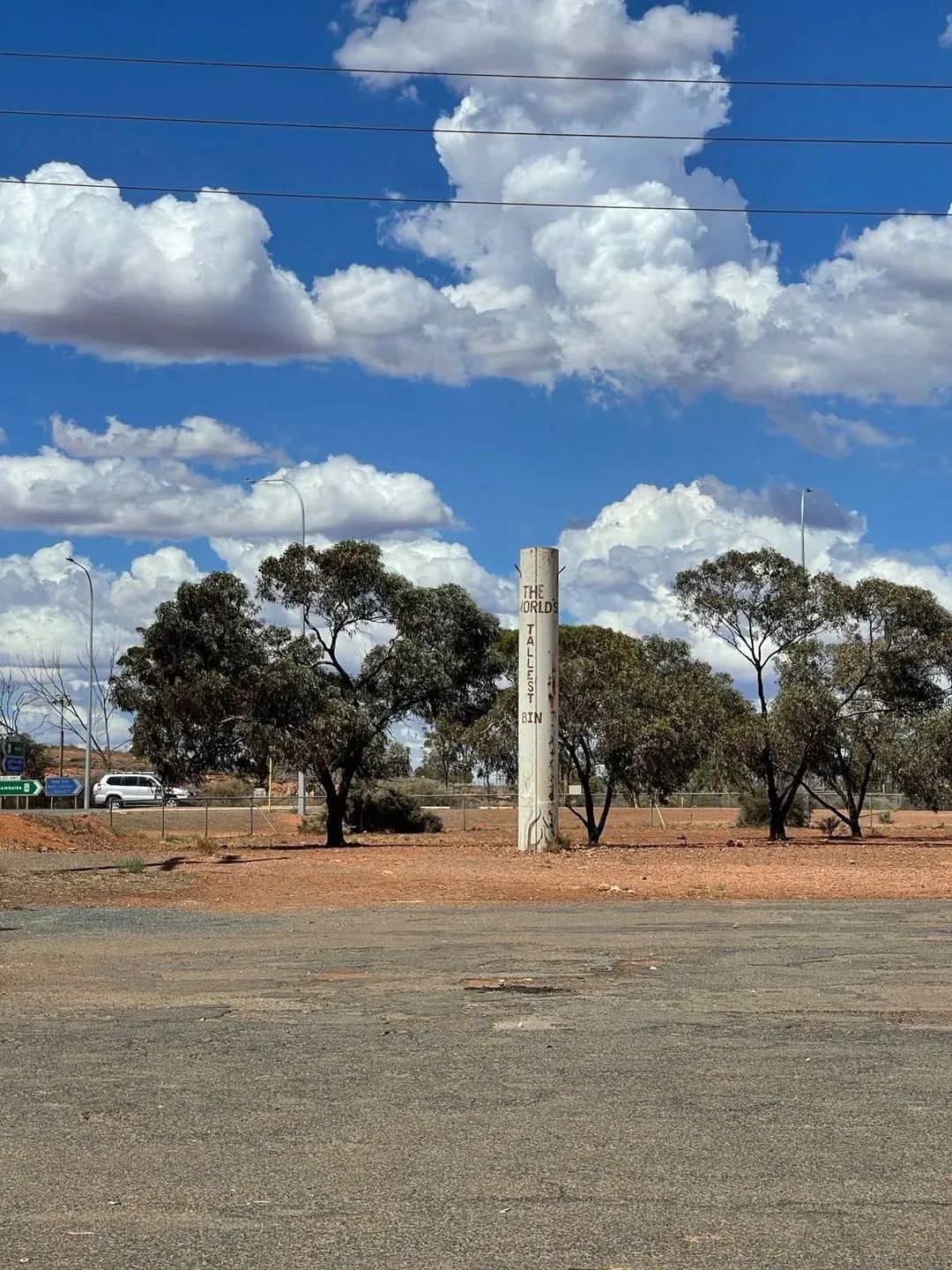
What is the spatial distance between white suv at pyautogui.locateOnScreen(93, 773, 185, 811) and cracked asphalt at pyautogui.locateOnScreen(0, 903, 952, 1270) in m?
63.2

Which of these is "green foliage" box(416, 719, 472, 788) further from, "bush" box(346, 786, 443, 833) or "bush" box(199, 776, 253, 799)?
"bush" box(199, 776, 253, 799)

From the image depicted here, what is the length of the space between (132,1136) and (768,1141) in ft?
11.0

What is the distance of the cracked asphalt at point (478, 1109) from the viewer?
20.9ft

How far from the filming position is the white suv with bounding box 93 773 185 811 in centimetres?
7781

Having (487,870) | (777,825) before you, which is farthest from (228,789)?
(487,870)

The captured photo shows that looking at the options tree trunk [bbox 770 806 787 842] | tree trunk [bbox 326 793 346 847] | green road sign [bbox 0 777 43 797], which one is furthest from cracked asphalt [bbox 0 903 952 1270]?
tree trunk [bbox 770 806 787 842]

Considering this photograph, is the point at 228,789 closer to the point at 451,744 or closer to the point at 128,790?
the point at 128,790

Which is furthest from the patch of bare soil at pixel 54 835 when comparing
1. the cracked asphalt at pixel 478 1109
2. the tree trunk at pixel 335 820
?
the cracked asphalt at pixel 478 1109

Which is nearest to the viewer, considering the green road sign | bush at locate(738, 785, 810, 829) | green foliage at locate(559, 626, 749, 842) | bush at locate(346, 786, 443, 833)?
the green road sign

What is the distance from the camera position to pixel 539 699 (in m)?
37.9

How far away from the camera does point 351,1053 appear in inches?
412

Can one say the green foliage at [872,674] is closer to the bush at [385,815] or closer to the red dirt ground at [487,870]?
the red dirt ground at [487,870]

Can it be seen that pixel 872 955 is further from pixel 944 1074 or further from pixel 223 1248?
pixel 223 1248

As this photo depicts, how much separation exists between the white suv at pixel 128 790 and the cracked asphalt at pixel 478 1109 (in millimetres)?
63171
